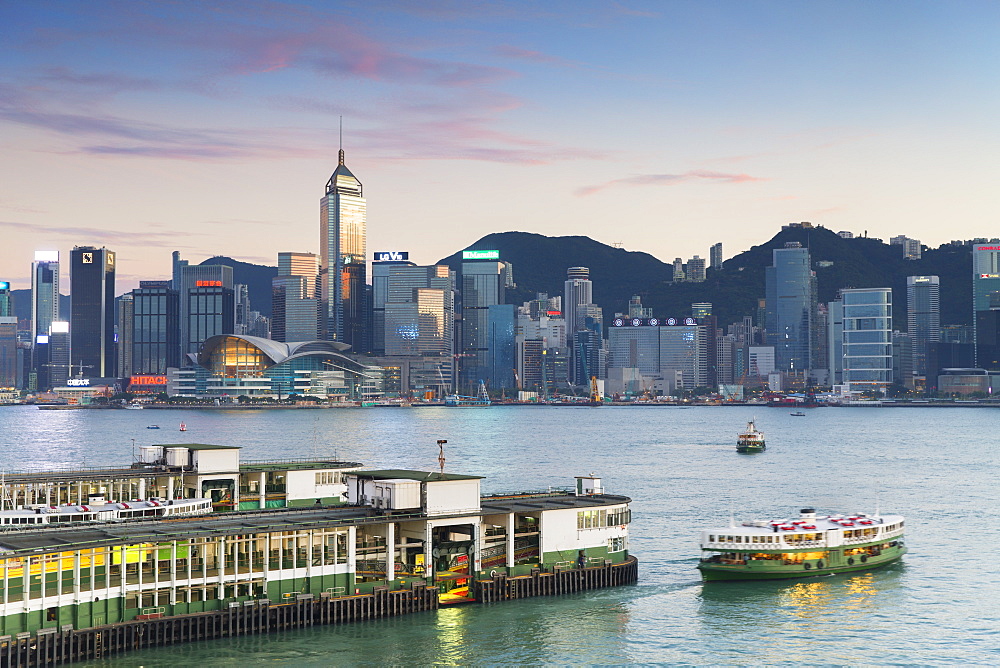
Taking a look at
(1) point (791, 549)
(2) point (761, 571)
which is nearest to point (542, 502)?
(2) point (761, 571)

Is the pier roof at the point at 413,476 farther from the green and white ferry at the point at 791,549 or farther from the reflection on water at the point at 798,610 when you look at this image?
the green and white ferry at the point at 791,549

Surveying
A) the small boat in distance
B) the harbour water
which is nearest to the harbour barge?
the harbour water

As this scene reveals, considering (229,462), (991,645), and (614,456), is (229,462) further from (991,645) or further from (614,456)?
(614,456)

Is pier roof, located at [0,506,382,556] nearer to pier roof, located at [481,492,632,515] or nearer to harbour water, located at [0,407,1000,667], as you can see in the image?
harbour water, located at [0,407,1000,667]

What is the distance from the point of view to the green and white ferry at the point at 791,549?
61.0m

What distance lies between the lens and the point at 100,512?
59344mm

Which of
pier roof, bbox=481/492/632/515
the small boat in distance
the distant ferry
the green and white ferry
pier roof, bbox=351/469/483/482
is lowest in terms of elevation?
the small boat in distance

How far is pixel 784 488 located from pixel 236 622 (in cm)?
7965

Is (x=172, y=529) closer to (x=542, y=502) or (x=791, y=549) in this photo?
(x=542, y=502)

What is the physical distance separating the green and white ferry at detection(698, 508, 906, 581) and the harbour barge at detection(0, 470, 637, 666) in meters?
5.66

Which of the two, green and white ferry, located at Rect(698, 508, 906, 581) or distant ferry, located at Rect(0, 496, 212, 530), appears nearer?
distant ferry, located at Rect(0, 496, 212, 530)

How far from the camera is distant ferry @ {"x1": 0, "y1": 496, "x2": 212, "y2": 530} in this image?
191ft

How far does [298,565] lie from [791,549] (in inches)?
1131

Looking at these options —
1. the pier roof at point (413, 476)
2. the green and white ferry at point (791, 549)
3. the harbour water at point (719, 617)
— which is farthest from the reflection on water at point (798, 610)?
the pier roof at point (413, 476)
